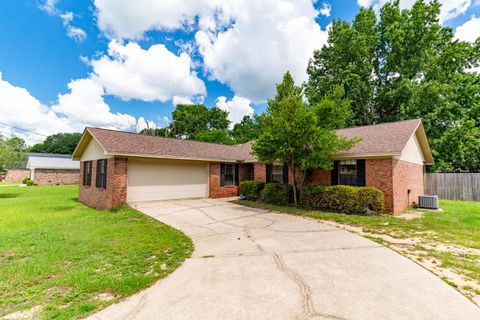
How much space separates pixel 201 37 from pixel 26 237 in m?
11.3

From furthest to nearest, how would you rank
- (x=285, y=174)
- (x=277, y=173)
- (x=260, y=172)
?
1. (x=260, y=172)
2. (x=277, y=173)
3. (x=285, y=174)

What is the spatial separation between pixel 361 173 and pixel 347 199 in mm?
1709

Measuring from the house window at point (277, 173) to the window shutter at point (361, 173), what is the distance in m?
3.78

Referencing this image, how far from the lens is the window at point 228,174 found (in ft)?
47.3

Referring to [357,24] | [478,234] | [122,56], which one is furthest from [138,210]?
[357,24]

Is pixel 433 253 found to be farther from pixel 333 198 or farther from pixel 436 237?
pixel 333 198

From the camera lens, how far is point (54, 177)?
28.1 meters

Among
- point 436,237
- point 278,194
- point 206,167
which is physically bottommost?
point 436,237

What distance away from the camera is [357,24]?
22.4 metres

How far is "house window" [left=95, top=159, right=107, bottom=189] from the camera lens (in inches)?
422

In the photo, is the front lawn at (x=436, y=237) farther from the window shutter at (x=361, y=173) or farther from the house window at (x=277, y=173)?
the house window at (x=277, y=173)

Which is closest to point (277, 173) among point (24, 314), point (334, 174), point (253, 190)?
point (253, 190)

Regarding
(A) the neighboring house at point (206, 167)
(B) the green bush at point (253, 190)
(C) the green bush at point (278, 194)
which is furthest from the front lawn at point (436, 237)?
(B) the green bush at point (253, 190)

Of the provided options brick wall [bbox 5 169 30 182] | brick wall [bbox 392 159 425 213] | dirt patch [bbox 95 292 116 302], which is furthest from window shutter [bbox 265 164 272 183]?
brick wall [bbox 5 169 30 182]
